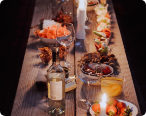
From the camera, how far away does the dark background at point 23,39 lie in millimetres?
3174

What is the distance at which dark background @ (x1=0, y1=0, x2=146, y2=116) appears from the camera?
3174mm

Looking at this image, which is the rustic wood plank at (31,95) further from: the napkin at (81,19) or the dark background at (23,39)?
the dark background at (23,39)

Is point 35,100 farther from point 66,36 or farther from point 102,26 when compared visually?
point 102,26

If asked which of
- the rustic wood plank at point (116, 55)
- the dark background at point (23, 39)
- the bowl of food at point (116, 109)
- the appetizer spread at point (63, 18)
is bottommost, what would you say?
the dark background at point (23, 39)

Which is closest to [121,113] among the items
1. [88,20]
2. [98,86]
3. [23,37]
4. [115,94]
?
[115,94]

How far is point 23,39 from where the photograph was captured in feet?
13.9

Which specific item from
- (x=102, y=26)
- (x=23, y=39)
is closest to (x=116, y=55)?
(x=102, y=26)

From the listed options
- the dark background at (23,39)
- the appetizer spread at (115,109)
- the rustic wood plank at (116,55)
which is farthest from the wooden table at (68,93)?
the dark background at (23,39)

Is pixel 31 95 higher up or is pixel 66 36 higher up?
pixel 66 36

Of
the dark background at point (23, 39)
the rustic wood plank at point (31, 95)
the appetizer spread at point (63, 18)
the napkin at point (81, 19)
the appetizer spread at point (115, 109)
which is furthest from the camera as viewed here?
the dark background at point (23, 39)

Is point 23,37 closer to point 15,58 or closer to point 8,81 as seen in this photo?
point 15,58

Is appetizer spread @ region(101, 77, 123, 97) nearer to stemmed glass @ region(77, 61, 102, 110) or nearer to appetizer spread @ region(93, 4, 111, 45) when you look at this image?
stemmed glass @ region(77, 61, 102, 110)

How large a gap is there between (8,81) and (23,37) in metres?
1.26

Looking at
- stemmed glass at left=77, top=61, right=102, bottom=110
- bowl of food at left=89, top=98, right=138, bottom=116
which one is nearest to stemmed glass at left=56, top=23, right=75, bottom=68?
stemmed glass at left=77, top=61, right=102, bottom=110
